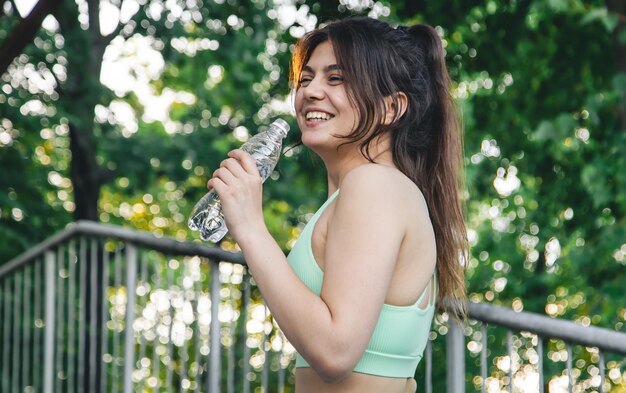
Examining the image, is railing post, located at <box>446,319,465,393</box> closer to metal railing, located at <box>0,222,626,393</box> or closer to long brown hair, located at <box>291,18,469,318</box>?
metal railing, located at <box>0,222,626,393</box>

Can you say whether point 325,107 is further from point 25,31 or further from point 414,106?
point 25,31

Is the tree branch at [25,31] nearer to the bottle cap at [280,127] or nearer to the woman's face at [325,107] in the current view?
the bottle cap at [280,127]

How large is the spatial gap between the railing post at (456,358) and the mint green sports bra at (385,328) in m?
0.78

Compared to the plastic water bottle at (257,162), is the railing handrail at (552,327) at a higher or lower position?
lower

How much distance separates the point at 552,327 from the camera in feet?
7.47

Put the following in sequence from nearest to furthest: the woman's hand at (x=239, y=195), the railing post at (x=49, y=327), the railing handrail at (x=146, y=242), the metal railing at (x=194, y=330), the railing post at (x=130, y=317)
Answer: the woman's hand at (x=239, y=195) → the metal railing at (x=194, y=330) → the railing handrail at (x=146, y=242) → the railing post at (x=130, y=317) → the railing post at (x=49, y=327)

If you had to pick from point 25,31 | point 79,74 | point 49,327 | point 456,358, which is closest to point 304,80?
point 456,358

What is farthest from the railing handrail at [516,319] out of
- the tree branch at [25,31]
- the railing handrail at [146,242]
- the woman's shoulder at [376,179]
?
the tree branch at [25,31]

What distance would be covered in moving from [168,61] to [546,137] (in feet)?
17.1

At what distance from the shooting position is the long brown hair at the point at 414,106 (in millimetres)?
1971

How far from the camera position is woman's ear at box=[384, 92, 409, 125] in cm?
199

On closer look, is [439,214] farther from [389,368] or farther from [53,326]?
[53,326]

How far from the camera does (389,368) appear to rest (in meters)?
1.93

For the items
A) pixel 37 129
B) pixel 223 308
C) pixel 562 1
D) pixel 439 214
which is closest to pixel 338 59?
pixel 439 214
